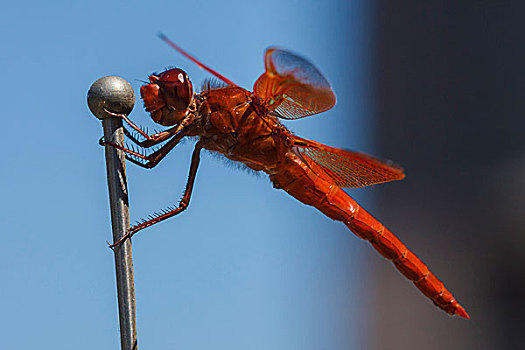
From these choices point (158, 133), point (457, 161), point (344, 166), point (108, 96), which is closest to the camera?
point (108, 96)

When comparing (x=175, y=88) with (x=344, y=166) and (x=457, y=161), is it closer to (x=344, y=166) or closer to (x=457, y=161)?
(x=344, y=166)

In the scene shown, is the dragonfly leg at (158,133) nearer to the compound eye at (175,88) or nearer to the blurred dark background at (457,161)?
the compound eye at (175,88)

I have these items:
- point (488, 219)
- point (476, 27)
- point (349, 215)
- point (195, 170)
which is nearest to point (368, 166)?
point (349, 215)

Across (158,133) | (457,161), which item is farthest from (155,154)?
(457,161)

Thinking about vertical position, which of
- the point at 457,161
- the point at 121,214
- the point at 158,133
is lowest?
the point at 121,214

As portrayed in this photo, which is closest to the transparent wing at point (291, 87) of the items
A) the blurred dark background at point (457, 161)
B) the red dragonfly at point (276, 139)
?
the red dragonfly at point (276, 139)

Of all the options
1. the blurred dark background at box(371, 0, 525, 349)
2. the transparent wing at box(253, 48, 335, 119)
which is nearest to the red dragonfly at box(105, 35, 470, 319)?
the transparent wing at box(253, 48, 335, 119)
